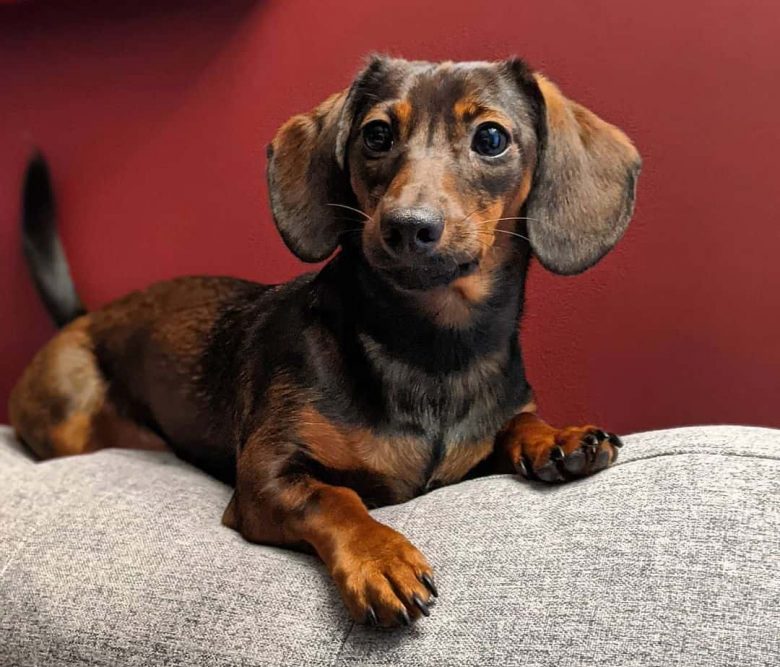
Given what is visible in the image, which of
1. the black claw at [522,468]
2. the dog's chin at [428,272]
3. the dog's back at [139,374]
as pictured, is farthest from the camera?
the dog's back at [139,374]

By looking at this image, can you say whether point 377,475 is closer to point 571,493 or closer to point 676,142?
point 571,493

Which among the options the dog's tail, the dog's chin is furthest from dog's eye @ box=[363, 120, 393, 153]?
the dog's tail

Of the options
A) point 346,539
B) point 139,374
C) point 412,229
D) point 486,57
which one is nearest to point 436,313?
point 412,229

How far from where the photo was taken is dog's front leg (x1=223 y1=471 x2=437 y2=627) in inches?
40.9

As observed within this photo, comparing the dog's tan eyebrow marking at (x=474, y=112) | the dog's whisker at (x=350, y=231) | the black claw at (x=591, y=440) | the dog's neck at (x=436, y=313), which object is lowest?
the black claw at (x=591, y=440)

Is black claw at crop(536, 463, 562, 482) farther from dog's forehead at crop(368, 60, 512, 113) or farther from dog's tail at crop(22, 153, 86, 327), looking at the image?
dog's tail at crop(22, 153, 86, 327)

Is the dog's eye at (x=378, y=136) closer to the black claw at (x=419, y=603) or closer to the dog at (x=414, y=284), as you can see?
the dog at (x=414, y=284)

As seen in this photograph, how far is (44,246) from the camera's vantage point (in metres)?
2.20

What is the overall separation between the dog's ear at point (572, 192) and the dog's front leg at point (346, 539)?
514 millimetres

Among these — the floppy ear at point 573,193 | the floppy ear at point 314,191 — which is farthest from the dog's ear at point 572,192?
the floppy ear at point 314,191

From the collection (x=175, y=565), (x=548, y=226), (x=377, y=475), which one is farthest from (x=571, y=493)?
(x=175, y=565)

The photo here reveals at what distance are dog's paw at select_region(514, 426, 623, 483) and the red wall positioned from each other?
1.99 ft

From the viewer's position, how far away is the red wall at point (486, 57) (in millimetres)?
1720

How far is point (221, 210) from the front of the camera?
2.11 metres
